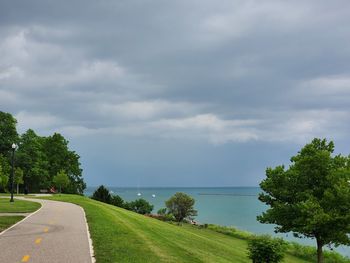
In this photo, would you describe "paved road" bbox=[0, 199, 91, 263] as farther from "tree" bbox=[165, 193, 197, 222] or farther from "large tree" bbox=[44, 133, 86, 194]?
"large tree" bbox=[44, 133, 86, 194]

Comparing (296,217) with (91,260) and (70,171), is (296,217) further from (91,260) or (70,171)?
(70,171)

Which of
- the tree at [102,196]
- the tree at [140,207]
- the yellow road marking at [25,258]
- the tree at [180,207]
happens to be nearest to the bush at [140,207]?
the tree at [140,207]

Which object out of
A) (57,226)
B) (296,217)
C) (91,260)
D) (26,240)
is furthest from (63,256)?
(296,217)

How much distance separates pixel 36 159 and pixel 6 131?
7.15 metres

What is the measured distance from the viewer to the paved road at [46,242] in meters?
12.5

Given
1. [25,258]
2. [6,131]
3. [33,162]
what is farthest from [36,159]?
[25,258]

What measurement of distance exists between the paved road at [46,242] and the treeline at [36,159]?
43556mm

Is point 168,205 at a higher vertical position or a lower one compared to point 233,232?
higher

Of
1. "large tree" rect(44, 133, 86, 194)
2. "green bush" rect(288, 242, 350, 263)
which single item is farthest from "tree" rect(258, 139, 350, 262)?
"large tree" rect(44, 133, 86, 194)

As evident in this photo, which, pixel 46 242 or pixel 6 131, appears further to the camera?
pixel 6 131

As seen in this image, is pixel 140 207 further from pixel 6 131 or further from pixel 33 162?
pixel 6 131

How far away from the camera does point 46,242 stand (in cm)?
1538

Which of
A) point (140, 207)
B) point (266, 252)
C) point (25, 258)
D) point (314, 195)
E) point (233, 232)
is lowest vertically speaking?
point (233, 232)

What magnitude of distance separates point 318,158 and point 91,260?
17.5 metres
